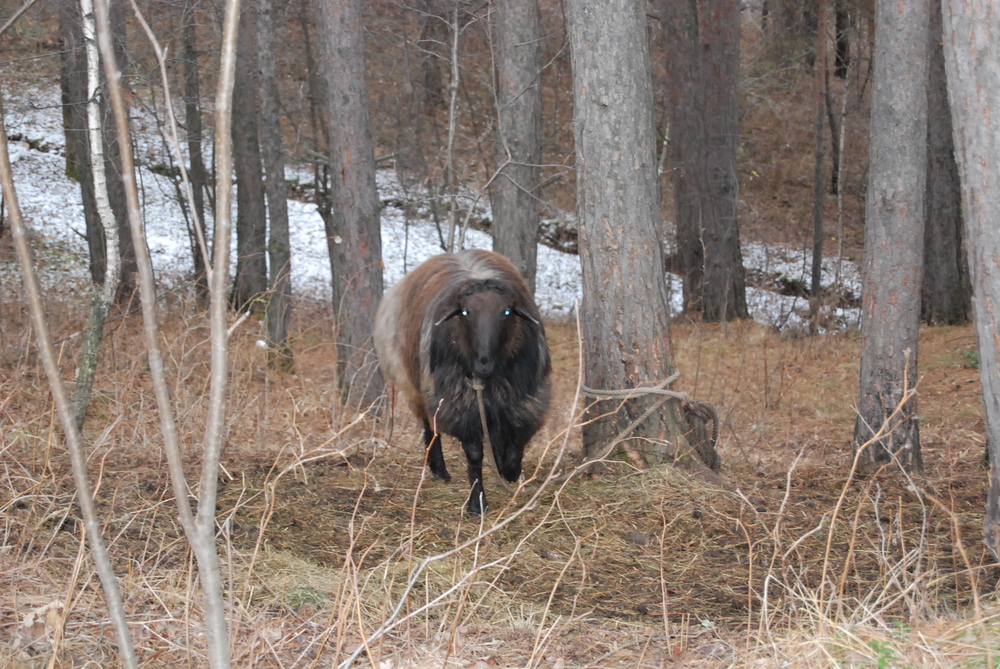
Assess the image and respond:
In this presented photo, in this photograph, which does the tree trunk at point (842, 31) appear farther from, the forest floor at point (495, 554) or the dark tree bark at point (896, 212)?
the forest floor at point (495, 554)

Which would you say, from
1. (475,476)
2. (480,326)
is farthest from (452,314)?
(475,476)

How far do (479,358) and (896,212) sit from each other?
9.76 ft

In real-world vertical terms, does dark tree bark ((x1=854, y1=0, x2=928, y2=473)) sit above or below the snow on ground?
below

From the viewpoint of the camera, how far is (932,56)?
1220cm

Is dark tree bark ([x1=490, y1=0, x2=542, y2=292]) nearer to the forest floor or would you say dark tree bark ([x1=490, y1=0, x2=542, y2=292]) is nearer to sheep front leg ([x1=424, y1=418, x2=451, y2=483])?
the forest floor

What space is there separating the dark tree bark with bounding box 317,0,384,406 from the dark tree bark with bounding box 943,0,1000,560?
6.48 meters

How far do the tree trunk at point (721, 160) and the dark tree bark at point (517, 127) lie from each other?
6636 mm

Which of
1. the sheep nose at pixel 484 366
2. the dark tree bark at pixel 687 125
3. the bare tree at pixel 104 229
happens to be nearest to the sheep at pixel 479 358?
the sheep nose at pixel 484 366

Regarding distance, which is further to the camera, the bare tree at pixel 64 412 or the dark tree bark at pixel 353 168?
the dark tree bark at pixel 353 168

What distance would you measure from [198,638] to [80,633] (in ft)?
1.40

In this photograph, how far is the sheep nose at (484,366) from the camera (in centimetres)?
502

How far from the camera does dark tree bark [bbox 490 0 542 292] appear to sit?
9.25 m

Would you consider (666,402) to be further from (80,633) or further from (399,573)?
(80,633)

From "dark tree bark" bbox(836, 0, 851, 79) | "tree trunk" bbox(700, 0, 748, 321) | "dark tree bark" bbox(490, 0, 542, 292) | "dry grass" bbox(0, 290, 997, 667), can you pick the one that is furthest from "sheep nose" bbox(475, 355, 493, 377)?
"dark tree bark" bbox(836, 0, 851, 79)
